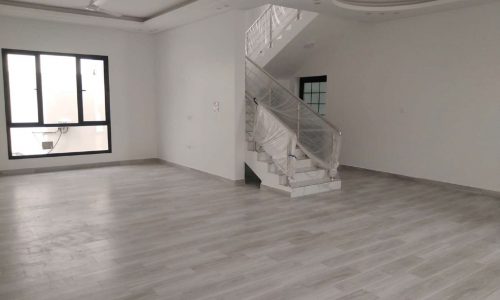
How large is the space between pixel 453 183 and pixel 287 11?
4.91 meters

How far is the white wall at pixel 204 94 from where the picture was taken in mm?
6688

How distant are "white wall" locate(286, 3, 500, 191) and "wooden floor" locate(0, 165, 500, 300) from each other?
2.63ft

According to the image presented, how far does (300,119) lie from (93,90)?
16.0ft

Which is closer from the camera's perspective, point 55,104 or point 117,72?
point 55,104

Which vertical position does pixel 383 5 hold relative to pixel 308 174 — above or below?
above

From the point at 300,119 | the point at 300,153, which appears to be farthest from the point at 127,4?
the point at 300,153

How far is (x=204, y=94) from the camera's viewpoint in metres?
7.46

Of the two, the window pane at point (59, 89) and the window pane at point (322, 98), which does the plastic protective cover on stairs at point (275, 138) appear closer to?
the window pane at point (322, 98)

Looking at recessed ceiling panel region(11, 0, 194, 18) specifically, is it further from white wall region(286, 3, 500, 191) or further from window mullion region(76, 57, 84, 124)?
white wall region(286, 3, 500, 191)

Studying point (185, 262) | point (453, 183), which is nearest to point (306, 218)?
point (185, 262)

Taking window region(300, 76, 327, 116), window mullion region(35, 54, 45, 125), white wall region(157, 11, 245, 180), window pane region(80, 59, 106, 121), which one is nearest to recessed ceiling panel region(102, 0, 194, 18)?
white wall region(157, 11, 245, 180)

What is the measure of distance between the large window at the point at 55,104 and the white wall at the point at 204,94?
1.38 meters

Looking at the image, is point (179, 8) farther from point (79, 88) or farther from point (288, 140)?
point (79, 88)

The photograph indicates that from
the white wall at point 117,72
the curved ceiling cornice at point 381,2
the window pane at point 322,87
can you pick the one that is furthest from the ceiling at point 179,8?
the window pane at point 322,87
